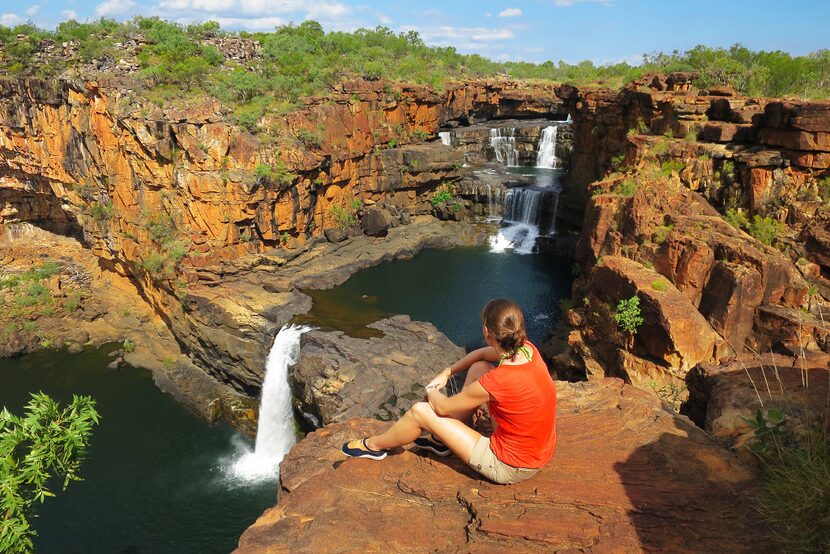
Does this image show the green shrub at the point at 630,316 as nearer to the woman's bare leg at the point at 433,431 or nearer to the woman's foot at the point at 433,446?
the woman's foot at the point at 433,446

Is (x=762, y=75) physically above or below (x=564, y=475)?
above

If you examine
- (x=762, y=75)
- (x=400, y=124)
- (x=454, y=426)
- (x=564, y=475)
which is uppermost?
(x=762, y=75)

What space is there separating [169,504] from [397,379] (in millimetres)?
7753

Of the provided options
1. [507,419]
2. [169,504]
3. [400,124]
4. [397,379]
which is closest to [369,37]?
[400,124]

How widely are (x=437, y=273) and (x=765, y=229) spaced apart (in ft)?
55.1

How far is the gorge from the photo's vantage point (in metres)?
4.90

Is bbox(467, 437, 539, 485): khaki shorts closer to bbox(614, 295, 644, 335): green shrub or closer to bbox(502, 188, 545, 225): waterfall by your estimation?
bbox(614, 295, 644, 335): green shrub

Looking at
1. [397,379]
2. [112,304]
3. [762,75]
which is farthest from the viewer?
[112,304]

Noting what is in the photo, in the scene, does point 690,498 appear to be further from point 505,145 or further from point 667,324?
point 505,145

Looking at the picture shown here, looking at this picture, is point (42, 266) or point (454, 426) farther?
point (42, 266)

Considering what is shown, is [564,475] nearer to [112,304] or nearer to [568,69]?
[112,304]

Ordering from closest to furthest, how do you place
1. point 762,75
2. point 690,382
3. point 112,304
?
point 690,382, point 762,75, point 112,304

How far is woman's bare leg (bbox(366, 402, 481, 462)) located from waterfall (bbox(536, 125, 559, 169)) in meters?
37.3

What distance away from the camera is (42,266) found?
28719 millimetres
